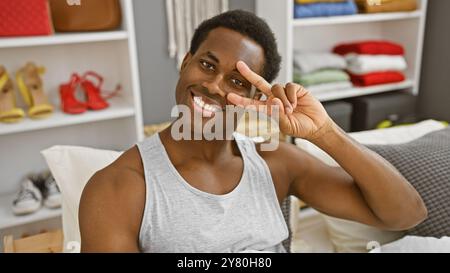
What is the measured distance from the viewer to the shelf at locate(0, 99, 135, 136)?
1.12 meters

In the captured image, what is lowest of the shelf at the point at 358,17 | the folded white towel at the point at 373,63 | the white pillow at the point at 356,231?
the white pillow at the point at 356,231

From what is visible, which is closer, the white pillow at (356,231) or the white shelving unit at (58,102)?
the white pillow at (356,231)

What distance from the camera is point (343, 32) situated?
1.62 metres

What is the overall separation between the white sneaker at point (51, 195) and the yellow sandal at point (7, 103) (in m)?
0.22

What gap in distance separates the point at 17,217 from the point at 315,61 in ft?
3.60

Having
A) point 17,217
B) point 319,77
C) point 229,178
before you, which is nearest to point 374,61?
point 319,77

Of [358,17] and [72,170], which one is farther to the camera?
[358,17]

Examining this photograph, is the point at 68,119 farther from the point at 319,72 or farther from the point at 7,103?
the point at 319,72

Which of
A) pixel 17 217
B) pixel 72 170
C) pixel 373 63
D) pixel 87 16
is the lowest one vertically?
pixel 17 217

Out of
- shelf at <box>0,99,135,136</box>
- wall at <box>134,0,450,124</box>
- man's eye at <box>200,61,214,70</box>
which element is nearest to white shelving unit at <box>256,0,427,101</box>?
wall at <box>134,0,450,124</box>

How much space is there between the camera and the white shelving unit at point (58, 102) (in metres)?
1.16

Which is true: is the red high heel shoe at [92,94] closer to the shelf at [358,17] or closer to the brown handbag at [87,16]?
the brown handbag at [87,16]

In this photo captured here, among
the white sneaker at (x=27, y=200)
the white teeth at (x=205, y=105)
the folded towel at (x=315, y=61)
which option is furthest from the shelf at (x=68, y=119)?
the white teeth at (x=205, y=105)

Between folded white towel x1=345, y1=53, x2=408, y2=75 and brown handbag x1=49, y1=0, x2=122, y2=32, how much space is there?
887 mm
